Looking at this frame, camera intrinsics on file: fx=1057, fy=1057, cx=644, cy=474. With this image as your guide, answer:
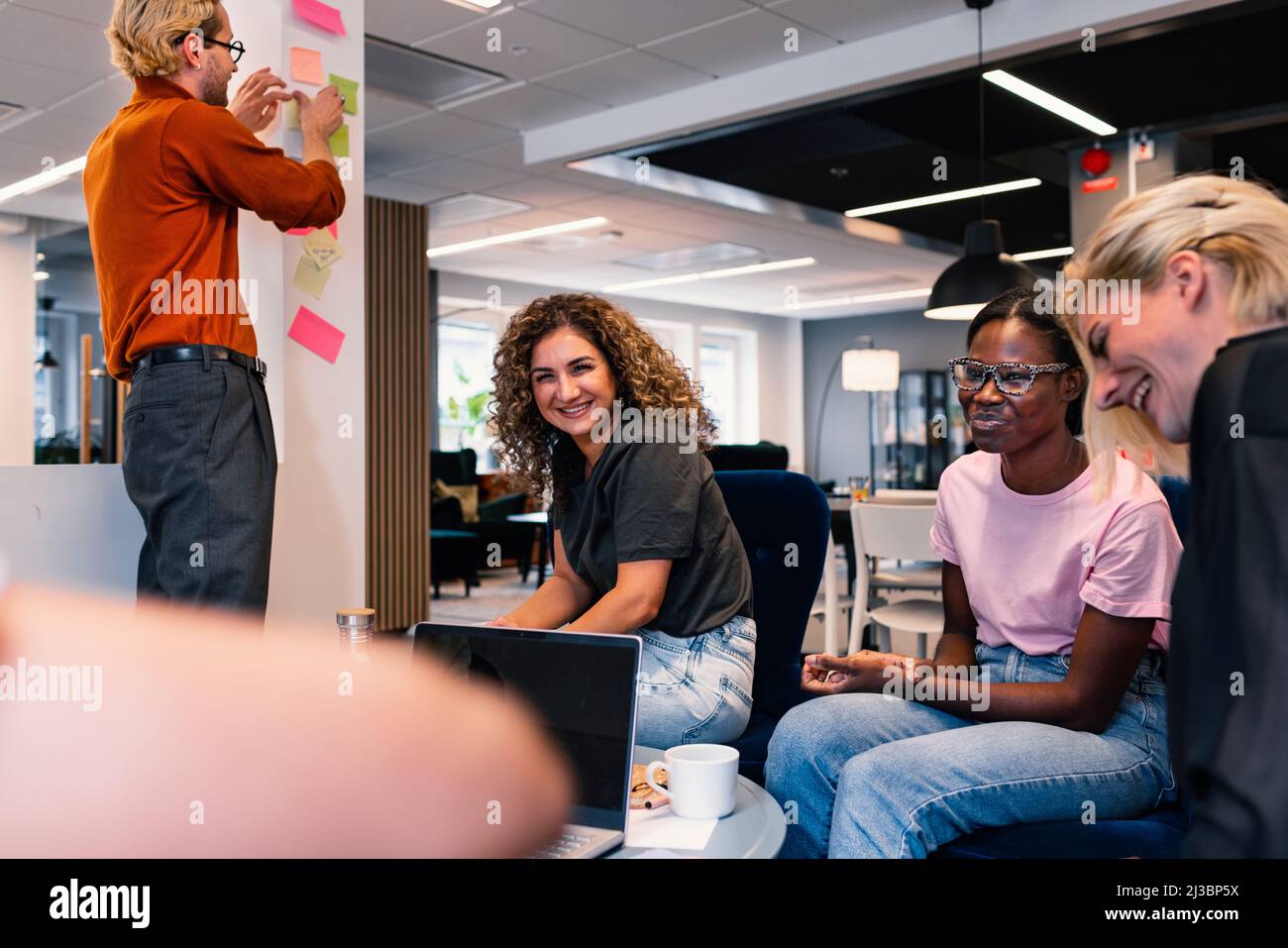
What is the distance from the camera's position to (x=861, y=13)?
4.37m

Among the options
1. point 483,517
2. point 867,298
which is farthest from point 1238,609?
point 867,298

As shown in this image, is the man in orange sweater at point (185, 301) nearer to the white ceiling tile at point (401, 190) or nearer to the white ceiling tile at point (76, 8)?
the white ceiling tile at point (76, 8)

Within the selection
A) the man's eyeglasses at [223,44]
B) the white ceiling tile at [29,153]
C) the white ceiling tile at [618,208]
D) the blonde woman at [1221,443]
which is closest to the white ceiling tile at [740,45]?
the white ceiling tile at [618,208]

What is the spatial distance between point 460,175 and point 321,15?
167 inches

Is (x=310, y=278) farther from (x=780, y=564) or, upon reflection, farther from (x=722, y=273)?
(x=722, y=273)

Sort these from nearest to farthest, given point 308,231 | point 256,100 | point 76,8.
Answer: point 256,100
point 308,231
point 76,8

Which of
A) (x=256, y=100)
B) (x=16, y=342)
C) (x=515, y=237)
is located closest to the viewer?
(x=256, y=100)

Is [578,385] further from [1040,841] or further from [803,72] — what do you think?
[803,72]

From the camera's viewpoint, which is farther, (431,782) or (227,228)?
(227,228)

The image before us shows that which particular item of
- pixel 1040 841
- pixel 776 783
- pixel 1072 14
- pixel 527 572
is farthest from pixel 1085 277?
pixel 527 572

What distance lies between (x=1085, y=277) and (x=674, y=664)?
949mm

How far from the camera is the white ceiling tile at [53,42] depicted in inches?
167

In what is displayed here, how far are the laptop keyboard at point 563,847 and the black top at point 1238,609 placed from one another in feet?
1.70

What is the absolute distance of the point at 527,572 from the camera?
27.1 feet
